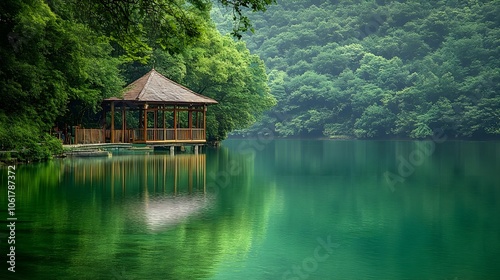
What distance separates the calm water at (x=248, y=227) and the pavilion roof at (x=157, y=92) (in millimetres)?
13598

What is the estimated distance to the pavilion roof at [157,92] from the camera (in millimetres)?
39688

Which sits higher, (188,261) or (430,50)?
(430,50)

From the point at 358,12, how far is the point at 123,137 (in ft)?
269

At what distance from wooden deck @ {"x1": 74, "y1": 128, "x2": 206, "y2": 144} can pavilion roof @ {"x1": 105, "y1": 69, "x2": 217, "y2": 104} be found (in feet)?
6.57

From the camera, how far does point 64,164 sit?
3030 centimetres

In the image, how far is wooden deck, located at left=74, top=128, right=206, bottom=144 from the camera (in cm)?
3888

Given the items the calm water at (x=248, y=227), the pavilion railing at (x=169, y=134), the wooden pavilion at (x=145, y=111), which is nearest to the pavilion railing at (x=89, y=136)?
the wooden pavilion at (x=145, y=111)

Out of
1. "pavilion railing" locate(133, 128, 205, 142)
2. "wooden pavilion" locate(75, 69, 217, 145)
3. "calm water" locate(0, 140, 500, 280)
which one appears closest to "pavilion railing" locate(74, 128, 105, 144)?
"wooden pavilion" locate(75, 69, 217, 145)

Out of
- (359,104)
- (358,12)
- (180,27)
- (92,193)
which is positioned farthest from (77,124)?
(358,12)

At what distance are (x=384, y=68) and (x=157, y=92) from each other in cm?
5804

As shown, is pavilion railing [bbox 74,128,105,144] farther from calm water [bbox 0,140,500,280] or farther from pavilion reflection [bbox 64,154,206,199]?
calm water [bbox 0,140,500,280]

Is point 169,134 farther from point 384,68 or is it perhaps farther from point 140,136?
point 384,68

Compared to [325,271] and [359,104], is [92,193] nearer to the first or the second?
[325,271]

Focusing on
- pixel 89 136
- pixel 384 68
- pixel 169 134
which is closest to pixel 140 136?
pixel 169 134
